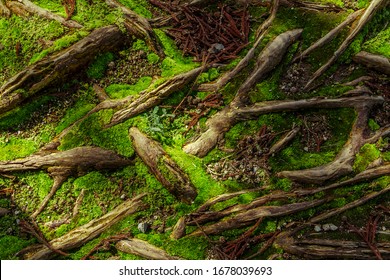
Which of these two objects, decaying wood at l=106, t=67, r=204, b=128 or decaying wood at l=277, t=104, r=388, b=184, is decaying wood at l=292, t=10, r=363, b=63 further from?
decaying wood at l=106, t=67, r=204, b=128

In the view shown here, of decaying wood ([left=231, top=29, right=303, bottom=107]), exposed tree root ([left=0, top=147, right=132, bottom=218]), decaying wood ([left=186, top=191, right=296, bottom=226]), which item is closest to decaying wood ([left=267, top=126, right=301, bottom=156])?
decaying wood ([left=186, top=191, right=296, bottom=226])

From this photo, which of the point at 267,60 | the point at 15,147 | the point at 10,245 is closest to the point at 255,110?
the point at 267,60

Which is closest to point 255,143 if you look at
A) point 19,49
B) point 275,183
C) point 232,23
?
point 275,183

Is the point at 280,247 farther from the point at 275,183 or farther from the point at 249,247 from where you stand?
the point at 275,183

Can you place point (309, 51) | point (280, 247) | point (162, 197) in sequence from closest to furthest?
1. point (280, 247)
2. point (162, 197)
3. point (309, 51)

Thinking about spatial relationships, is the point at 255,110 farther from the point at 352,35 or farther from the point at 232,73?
the point at 352,35
